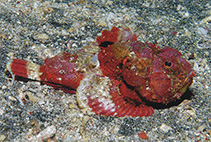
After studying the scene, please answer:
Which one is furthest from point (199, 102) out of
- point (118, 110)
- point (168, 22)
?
point (168, 22)

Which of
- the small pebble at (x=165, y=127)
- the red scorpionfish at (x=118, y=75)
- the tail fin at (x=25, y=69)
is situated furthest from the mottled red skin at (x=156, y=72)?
the tail fin at (x=25, y=69)

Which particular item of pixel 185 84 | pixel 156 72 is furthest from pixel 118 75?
pixel 185 84

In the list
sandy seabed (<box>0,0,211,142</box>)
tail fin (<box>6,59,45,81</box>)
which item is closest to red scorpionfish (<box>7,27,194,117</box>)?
tail fin (<box>6,59,45,81</box>)

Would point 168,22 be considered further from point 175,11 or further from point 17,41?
point 17,41

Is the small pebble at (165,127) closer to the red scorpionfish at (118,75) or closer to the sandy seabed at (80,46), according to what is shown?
the sandy seabed at (80,46)

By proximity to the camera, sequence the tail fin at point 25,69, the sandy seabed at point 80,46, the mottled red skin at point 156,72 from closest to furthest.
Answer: the mottled red skin at point 156,72 < the sandy seabed at point 80,46 < the tail fin at point 25,69

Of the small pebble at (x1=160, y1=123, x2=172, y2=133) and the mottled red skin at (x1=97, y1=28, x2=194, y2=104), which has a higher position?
the mottled red skin at (x1=97, y1=28, x2=194, y2=104)

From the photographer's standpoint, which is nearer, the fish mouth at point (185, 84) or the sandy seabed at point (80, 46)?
the fish mouth at point (185, 84)

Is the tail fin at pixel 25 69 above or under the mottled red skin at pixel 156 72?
under

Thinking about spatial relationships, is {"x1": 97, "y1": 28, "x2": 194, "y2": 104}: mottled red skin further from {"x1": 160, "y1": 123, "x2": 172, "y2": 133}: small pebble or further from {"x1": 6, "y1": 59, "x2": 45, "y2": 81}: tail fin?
{"x1": 6, "y1": 59, "x2": 45, "y2": 81}: tail fin
